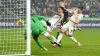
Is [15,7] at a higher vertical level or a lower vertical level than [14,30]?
higher

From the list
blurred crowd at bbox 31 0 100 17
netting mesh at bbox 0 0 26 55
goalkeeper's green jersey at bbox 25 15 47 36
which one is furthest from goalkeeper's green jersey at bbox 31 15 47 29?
blurred crowd at bbox 31 0 100 17

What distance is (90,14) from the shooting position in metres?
28.0

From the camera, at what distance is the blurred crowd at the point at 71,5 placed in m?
27.8

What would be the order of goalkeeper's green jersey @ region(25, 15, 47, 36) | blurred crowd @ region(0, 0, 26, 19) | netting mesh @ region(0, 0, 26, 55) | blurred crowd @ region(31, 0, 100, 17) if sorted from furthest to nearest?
blurred crowd @ region(31, 0, 100, 17) < netting mesh @ region(0, 0, 26, 55) < blurred crowd @ region(0, 0, 26, 19) < goalkeeper's green jersey @ region(25, 15, 47, 36)

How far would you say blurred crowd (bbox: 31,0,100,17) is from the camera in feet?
91.3

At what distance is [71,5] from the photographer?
28547mm

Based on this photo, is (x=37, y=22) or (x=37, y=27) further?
(x=37, y=22)

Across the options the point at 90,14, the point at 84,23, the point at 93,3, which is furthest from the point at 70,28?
the point at 93,3

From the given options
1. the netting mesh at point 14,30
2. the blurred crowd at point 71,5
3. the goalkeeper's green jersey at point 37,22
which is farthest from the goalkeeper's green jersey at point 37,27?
the blurred crowd at point 71,5

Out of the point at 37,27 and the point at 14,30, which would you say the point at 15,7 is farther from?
the point at 37,27

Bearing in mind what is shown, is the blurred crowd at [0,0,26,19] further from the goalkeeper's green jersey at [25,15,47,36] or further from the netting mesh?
the goalkeeper's green jersey at [25,15,47,36]

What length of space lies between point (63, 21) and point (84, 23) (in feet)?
39.8

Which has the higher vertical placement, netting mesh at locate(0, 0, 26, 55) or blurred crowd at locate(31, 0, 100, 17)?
netting mesh at locate(0, 0, 26, 55)

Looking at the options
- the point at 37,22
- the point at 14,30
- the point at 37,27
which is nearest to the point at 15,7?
the point at 14,30
